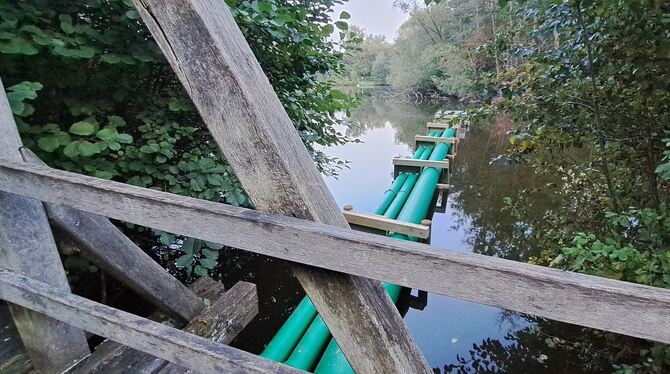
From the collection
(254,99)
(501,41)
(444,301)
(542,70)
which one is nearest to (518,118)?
(542,70)

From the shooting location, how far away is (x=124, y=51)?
5.16ft

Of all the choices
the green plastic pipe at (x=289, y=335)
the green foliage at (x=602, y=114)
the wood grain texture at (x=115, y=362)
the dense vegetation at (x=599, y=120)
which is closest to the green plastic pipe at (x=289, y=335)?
the green plastic pipe at (x=289, y=335)

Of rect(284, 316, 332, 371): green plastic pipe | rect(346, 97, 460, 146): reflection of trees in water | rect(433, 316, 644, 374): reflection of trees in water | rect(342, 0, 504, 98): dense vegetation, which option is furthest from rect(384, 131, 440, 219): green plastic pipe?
rect(342, 0, 504, 98): dense vegetation

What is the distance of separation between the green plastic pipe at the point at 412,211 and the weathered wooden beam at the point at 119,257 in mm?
720

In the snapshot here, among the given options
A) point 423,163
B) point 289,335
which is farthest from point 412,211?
point 289,335

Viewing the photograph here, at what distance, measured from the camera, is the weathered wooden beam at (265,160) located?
0.72 meters

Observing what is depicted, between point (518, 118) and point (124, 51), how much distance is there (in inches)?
94.8

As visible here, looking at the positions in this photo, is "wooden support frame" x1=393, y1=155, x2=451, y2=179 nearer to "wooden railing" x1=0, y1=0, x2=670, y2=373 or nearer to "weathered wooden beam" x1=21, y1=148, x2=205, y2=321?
"weathered wooden beam" x1=21, y1=148, x2=205, y2=321

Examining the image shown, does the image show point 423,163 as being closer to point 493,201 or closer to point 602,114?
point 493,201

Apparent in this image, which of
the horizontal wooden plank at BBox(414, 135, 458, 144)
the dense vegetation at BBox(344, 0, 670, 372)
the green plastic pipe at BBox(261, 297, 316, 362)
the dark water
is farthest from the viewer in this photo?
the horizontal wooden plank at BBox(414, 135, 458, 144)

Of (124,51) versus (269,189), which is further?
(124,51)

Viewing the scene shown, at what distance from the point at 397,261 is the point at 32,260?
3.87 ft

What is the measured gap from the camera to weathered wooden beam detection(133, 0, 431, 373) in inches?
28.2

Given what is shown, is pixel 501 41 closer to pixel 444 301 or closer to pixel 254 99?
pixel 254 99
